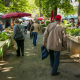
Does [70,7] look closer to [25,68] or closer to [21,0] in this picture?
[21,0]

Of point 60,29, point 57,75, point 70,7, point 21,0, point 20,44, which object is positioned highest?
point 21,0

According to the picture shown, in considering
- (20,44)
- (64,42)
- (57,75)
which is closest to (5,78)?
(57,75)

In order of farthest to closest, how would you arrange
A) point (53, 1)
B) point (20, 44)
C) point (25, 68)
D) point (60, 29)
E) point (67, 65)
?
point (53, 1) → point (20, 44) → point (67, 65) → point (25, 68) → point (60, 29)

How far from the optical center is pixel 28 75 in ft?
15.6

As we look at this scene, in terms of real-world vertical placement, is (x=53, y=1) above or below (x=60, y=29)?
above

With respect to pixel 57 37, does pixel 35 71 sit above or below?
below

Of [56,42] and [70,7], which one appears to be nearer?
[56,42]

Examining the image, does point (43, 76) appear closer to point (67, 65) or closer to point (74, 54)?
point (67, 65)

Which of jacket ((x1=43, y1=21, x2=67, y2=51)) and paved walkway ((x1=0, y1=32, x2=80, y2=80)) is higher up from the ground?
jacket ((x1=43, y1=21, x2=67, y2=51))

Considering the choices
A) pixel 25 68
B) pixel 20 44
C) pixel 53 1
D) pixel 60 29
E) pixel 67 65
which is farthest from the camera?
pixel 53 1

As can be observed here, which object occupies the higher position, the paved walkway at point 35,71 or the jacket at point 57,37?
the jacket at point 57,37

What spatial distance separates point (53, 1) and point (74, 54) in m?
10.3

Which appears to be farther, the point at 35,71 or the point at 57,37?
the point at 35,71

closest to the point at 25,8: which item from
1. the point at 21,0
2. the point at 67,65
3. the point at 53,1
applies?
the point at 21,0
